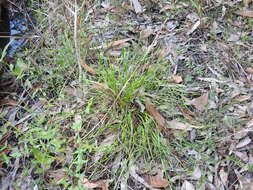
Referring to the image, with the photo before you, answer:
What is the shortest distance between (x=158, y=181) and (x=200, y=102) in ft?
1.83

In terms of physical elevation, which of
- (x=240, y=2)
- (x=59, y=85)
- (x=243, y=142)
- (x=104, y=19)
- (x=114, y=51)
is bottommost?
(x=243, y=142)

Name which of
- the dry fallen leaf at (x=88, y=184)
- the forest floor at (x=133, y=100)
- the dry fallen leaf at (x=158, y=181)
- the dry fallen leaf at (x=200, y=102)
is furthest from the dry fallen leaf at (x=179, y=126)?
the dry fallen leaf at (x=88, y=184)

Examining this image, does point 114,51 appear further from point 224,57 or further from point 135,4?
point 224,57

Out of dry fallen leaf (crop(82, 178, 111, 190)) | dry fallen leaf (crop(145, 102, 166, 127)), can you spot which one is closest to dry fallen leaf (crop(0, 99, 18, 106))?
dry fallen leaf (crop(82, 178, 111, 190))

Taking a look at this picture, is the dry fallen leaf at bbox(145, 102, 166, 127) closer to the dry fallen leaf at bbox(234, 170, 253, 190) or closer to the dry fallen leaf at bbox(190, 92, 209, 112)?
the dry fallen leaf at bbox(190, 92, 209, 112)

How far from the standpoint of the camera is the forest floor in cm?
182

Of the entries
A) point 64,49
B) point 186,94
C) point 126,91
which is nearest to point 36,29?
point 64,49

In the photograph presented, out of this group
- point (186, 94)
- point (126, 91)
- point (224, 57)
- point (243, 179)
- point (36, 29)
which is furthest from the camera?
point (36, 29)

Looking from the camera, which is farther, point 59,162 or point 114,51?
point 114,51

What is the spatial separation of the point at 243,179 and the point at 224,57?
823mm

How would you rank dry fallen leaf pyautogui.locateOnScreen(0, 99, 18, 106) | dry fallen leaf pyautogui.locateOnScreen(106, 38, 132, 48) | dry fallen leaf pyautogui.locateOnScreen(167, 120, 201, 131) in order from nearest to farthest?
dry fallen leaf pyautogui.locateOnScreen(167, 120, 201, 131) → dry fallen leaf pyautogui.locateOnScreen(0, 99, 18, 106) → dry fallen leaf pyautogui.locateOnScreen(106, 38, 132, 48)

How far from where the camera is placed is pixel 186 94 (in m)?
2.07

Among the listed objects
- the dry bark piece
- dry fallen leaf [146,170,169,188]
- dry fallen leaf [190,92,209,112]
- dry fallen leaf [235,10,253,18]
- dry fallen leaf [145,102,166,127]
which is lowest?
dry fallen leaf [146,170,169,188]

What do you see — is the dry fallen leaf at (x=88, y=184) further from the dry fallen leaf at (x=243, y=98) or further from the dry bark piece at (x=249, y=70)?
the dry bark piece at (x=249, y=70)
